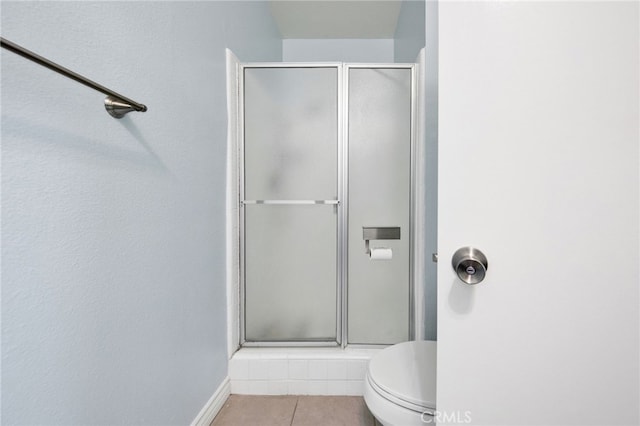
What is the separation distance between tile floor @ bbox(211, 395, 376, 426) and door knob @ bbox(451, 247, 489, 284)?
0.99 meters

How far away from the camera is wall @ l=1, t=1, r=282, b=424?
58 cm

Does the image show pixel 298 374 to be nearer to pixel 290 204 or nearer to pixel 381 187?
pixel 290 204

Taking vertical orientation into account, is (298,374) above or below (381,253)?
below

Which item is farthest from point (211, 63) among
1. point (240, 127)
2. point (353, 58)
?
point (353, 58)

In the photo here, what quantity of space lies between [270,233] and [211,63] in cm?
85

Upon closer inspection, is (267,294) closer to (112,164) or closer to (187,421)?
(187,421)

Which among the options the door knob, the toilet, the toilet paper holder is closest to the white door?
the door knob

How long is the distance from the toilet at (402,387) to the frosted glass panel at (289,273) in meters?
0.54

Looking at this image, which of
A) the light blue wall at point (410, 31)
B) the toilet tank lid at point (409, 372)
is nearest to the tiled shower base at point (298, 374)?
the toilet tank lid at point (409, 372)

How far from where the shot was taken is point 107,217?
77 centimetres

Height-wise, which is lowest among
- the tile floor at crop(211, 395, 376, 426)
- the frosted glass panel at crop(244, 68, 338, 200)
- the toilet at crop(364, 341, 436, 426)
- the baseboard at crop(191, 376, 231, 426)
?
the tile floor at crop(211, 395, 376, 426)

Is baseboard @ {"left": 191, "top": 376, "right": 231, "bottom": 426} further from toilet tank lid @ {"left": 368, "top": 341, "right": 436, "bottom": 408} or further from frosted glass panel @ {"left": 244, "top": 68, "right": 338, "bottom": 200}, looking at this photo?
frosted glass panel @ {"left": 244, "top": 68, "right": 338, "bottom": 200}

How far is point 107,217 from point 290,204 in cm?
96

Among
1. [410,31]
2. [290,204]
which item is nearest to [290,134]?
[290,204]
